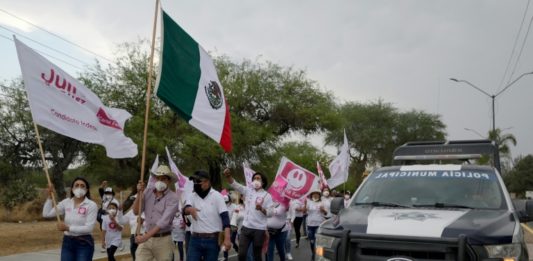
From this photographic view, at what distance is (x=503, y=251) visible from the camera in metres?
5.10

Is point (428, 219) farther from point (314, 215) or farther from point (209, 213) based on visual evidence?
point (314, 215)

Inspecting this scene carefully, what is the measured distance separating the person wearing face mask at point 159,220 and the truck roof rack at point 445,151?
363cm

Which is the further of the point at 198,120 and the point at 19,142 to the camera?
the point at 19,142

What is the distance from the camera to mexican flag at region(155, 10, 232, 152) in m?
7.99

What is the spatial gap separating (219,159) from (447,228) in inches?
1087

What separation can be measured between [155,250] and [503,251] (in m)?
4.19

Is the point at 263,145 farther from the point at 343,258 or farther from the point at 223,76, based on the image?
the point at 343,258

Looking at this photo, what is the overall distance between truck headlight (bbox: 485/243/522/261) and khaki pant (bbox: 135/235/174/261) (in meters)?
3.99

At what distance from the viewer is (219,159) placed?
32469mm

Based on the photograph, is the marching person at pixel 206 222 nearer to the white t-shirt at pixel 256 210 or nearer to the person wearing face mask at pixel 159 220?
the person wearing face mask at pixel 159 220

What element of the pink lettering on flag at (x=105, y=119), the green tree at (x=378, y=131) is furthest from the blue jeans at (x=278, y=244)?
the green tree at (x=378, y=131)

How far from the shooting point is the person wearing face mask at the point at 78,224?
24.5 feet

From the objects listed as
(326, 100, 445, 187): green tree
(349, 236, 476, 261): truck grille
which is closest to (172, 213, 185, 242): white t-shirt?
(349, 236, 476, 261): truck grille

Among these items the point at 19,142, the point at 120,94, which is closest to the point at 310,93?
the point at 120,94
